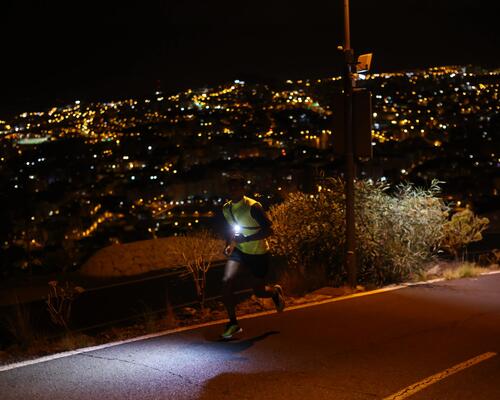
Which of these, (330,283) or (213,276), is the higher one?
(330,283)

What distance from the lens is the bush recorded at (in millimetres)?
10406

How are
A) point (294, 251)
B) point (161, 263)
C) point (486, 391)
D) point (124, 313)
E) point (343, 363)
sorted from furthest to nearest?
point (161, 263) < point (124, 313) < point (294, 251) < point (343, 363) < point (486, 391)

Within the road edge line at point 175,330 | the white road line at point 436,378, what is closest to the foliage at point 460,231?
the road edge line at point 175,330

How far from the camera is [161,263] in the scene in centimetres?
1772

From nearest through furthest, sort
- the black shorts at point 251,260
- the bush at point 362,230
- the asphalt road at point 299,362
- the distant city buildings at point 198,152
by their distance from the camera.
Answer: the asphalt road at point 299,362, the black shorts at point 251,260, the bush at point 362,230, the distant city buildings at point 198,152

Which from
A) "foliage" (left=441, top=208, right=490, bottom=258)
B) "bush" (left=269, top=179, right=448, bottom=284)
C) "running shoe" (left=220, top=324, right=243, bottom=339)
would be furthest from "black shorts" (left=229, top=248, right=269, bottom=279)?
"foliage" (left=441, top=208, right=490, bottom=258)

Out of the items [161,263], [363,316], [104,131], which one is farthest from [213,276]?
[104,131]

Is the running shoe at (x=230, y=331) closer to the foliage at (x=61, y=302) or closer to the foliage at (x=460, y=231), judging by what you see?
the foliage at (x=61, y=302)

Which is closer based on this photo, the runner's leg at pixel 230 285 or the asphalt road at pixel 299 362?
the asphalt road at pixel 299 362

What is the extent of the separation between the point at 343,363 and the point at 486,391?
124cm

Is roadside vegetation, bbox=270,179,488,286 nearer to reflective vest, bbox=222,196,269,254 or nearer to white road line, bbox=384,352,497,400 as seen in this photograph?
reflective vest, bbox=222,196,269,254

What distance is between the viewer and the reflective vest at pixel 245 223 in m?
6.68

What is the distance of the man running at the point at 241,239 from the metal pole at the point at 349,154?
2.99m

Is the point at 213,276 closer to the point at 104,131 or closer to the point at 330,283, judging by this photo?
the point at 330,283
